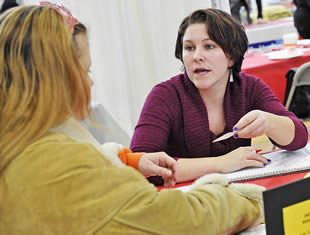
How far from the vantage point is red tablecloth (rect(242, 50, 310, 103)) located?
3.26 meters

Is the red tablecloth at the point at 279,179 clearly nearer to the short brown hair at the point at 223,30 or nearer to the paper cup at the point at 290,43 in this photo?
the short brown hair at the point at 223,30

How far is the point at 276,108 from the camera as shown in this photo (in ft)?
5.62

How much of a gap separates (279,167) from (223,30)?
23.1 inches

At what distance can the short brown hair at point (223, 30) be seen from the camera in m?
1.68

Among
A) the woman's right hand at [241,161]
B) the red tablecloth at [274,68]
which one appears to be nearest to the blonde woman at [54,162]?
the woman's right hand at [241,161]

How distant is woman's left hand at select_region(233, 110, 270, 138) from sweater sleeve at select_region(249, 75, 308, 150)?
16cm

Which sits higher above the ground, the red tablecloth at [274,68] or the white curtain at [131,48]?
the white curtain at [131,48]

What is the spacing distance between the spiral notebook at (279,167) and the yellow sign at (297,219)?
596 millimetres

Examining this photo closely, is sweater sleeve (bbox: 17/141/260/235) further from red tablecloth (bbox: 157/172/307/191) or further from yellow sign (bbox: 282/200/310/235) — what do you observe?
red tablecloth (bbox: 157/172/307/191)

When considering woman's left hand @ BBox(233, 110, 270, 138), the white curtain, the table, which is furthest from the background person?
the table

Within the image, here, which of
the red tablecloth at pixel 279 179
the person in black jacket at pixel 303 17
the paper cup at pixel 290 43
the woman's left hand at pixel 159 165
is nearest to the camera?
the woman's left hand at pixel 159 165

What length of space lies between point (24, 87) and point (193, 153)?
1.06 meters

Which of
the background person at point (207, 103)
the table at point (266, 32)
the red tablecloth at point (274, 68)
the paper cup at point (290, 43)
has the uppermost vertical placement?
the background person at point (207, 103)

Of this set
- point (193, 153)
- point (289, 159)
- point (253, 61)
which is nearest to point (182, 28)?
point (193, 153)
